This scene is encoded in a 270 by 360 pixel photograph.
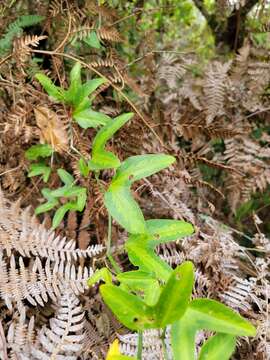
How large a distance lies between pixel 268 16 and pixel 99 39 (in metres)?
0.79

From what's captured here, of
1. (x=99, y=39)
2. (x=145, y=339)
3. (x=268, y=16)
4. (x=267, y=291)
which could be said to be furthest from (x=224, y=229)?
(x=268, y=16)

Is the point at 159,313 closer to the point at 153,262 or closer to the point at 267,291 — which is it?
the point at 153,262

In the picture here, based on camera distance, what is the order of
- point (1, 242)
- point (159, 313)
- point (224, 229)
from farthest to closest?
point (224, 229), point (1, 242), point (159, 313)

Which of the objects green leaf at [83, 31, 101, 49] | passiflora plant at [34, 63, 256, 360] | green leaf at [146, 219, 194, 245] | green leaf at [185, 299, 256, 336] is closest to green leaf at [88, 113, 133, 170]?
passiflora plant at [34, 63, 256, 360]

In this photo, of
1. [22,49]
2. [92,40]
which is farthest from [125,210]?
A: [92,40]

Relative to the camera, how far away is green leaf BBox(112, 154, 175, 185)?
2.69 ft

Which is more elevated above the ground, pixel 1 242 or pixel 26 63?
pixel 26 63

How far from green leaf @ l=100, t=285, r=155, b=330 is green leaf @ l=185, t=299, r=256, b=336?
61mm

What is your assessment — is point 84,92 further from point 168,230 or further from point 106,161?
point 168,230

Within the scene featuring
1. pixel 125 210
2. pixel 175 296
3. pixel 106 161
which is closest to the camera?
pixel 175 296

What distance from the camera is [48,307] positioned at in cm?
116

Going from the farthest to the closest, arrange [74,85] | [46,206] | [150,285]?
[46,206] < [74,85] < [150,285]

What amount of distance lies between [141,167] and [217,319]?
0.33 m

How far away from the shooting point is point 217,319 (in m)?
0.59
